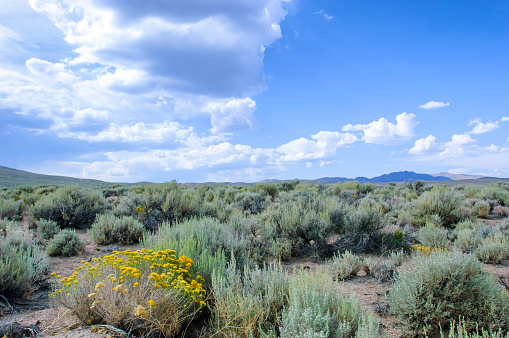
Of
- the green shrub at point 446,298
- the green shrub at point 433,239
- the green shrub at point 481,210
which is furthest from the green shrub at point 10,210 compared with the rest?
the green shrub at point 481,210

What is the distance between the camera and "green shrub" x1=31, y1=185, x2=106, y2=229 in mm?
10906

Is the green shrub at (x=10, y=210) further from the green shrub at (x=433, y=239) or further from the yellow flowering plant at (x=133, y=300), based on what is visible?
A: the green shrub at (x=433, y=239)

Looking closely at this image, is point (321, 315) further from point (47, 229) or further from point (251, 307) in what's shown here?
point (47, 229)

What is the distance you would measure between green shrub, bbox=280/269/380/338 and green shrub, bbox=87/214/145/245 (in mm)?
6531

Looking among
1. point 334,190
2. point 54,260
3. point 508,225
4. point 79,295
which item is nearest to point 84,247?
point 54,260

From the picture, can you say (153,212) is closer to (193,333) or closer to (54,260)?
(54,260)

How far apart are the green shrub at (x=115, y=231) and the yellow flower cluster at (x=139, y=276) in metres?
4.89

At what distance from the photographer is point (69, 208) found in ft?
36.9

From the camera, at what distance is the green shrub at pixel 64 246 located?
742 cm

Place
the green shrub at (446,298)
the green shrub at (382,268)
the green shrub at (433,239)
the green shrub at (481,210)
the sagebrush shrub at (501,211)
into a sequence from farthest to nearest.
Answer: the sagebrush shrub at (501,211) < the green shrub at (481,210) < the green shrub at (433,239) < the green shrub at (382,268) < the green shrub at (446,298)

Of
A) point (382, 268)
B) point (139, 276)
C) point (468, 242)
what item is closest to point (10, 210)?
point (139, 276)

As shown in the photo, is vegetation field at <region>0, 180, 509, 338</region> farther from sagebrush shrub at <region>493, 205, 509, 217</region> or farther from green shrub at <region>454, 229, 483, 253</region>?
sagebrush shrub at <region>493, 205, 509, 217</region>

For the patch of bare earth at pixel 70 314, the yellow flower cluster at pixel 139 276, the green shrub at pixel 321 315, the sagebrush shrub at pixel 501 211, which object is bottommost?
the patch of bare earth at pixel 70 314

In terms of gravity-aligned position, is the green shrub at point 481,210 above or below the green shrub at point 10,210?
below
